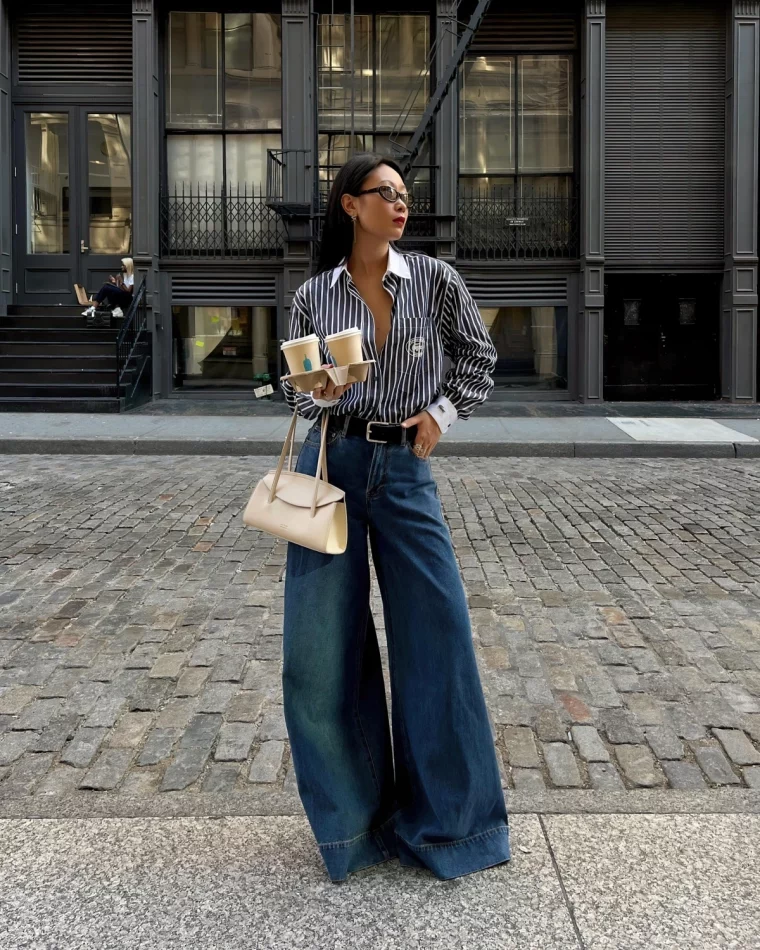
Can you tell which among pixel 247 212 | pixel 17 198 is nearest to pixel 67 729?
pixel 247 212

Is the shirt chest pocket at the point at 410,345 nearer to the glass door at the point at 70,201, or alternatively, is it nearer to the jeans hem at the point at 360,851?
the jeans hem at the point at 360,851

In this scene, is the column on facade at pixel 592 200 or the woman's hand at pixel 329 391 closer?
the woman's hand at pixel 329 391

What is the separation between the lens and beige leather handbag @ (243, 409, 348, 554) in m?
2.69

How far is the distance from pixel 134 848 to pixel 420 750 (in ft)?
2.95

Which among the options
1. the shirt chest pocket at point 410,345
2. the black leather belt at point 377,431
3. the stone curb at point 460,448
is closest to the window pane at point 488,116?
the stone curb at point 460,448

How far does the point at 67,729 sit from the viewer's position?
4.12 meters

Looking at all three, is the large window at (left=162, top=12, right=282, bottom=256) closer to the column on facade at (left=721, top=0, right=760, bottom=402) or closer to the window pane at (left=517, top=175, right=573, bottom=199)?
the window pane at (left=517, top=175, right=573, bottom=199)

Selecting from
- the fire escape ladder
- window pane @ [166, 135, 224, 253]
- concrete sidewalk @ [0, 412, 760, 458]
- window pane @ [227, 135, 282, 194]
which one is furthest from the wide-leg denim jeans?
window pane @ [227, 135, 282, 194]

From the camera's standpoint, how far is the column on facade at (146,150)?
17.9 m

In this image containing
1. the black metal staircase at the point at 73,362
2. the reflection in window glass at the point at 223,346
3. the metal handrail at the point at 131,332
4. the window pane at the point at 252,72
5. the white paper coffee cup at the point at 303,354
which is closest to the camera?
the white paper coffee cup at the point at 303,354

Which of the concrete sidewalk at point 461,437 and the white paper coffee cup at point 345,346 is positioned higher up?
the white paper coffee cup at point 345,346

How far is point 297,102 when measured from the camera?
17.8 meters

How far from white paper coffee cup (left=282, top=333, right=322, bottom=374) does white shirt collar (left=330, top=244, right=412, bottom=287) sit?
374 mm

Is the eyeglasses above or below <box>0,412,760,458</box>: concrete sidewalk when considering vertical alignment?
above
